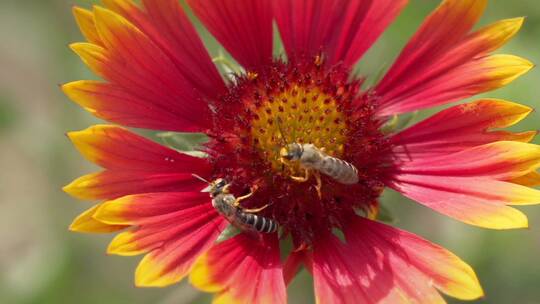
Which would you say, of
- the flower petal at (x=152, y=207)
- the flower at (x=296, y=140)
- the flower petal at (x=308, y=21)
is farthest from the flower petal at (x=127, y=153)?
the flower petal at (x=308, y=21)

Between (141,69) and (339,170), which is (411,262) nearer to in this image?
(339,170)

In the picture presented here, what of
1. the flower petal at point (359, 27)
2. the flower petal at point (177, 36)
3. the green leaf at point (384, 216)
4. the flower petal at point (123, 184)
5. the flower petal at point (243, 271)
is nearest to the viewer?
the flower petal at point (243, 271)

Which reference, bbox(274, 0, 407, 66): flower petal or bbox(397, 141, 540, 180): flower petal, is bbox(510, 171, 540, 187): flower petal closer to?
bbox(397, 141, 540, 180): flower petal

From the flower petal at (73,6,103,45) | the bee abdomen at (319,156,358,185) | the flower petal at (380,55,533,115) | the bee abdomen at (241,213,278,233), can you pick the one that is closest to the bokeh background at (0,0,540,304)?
the flower petal at (380,55,533,115)

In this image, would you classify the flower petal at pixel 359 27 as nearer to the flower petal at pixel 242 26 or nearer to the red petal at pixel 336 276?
the flower petal at pixel 242 26

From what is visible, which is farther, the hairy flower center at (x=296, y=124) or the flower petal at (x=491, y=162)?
the hairy flower center at (x=296, y=124)

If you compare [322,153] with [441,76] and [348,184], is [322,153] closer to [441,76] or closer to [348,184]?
[348,184]
